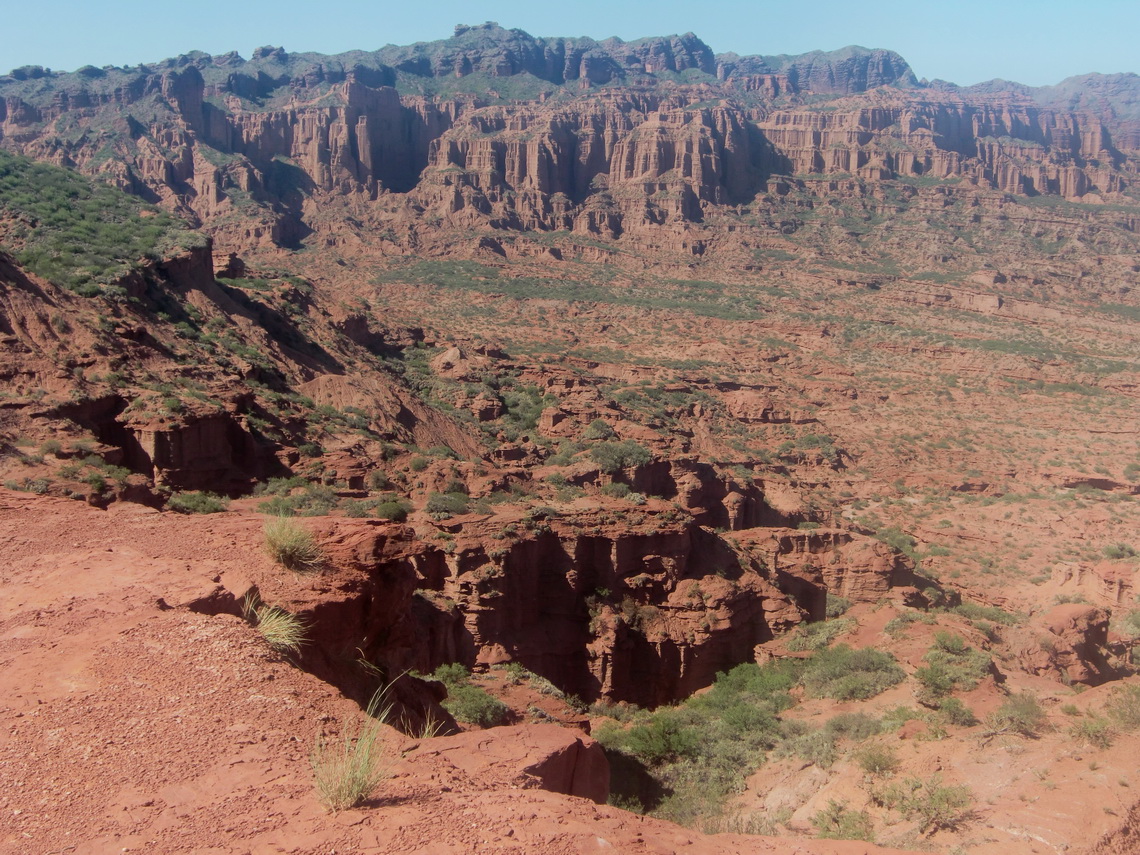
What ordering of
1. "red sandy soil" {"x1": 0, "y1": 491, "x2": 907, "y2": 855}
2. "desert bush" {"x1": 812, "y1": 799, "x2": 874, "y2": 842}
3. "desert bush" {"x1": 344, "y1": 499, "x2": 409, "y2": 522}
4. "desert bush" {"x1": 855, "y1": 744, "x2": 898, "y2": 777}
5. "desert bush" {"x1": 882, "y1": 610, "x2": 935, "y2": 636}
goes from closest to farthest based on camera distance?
"red sandy soil" {"x1": 0, "y1": 491, "x2": 907, "y2": 855} → "desert bush" {"x1": 812, "y1": 799, "x2": 874, "y2": 842} → "desert bush" {"x1": 855, "y1": 744, "x2": 898, "y2": 777} → "desert bush" {"x1": 344, "y1": 499, "x2": 409, "y2": 522} → "desert bush" {"x1": 882, "y1": 610, "x2": 935, "y2": 636}

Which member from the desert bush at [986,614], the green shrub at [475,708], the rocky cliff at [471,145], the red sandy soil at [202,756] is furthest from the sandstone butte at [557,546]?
the rocky cliff at [471,145]

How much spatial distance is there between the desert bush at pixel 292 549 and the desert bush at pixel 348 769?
3.11 meters

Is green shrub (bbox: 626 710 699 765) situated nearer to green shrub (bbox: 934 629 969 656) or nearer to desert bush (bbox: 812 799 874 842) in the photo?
desert bush (bbox: 812 799 874 842)

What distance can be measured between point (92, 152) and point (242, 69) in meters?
45.3

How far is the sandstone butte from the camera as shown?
20.4 ft

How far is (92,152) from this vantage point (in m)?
91.1

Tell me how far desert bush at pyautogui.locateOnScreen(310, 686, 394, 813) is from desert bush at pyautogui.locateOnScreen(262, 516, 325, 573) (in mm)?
3106

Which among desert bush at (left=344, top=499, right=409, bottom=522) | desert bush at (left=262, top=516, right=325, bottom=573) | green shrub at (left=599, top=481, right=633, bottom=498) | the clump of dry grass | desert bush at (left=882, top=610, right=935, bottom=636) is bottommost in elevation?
desert bush at (left=882, top=610, right=935, bottom=636)

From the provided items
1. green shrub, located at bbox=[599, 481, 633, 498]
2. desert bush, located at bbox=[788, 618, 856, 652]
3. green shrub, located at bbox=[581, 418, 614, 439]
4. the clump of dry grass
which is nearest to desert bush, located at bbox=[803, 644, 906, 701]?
desert bush, located at bbox=[788, 618, 856, 652]

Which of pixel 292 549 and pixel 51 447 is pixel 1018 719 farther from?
pixel 51 447

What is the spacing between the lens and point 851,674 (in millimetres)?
18078

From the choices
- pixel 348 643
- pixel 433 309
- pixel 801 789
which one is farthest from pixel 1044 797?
pixel 433 309

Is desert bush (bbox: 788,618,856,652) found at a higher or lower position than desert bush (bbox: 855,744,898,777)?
lower

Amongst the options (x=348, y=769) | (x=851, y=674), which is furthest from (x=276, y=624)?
(x=851, y=674)
